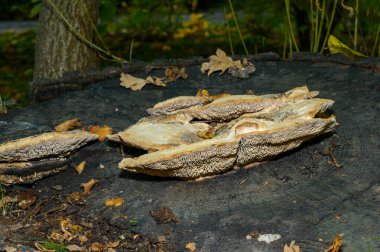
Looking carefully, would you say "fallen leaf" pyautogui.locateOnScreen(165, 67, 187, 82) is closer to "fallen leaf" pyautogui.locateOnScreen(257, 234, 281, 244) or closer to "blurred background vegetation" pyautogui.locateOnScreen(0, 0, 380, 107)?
"fallen leaf" pyautogui.locateOnScreen(257, 234, 281, 244)

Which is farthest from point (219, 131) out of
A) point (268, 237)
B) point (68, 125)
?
point (68, 125)

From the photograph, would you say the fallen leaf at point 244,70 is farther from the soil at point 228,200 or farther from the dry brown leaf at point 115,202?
the dry brown leaf at point 115,202

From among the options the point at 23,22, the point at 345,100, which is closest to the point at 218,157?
the point at 345,100

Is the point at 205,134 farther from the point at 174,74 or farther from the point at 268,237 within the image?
the point at 174,74

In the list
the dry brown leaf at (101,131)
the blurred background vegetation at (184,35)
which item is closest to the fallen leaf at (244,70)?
the dry brown leaf at (101,131)

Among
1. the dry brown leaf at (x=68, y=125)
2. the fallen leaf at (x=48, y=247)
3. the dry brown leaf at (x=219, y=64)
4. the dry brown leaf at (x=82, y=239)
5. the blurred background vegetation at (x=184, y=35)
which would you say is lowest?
the blurred background vegetation at (x=184, y=35)

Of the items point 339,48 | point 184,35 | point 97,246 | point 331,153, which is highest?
point 339,48
